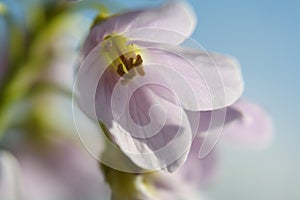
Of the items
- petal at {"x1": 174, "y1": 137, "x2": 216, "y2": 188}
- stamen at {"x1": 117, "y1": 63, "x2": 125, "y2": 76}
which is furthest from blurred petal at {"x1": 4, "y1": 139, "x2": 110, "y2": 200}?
stamen at {"x1": 117, "y1": 63, "x2": 125, "y2": 76}

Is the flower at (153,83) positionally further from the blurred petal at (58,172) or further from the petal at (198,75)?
the blurred petal at (58,172)

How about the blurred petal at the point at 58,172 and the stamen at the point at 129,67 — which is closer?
the stamen at the point at 129,67

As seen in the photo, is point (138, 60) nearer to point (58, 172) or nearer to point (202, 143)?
point (202, 143)

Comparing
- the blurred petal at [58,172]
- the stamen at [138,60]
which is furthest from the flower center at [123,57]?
the blurred petal at [58,172]

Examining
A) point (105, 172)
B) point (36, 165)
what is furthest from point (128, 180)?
point (36, 165)

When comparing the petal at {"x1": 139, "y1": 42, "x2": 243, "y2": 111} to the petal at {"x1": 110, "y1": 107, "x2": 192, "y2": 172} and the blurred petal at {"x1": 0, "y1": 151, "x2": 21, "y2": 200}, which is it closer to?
the petal at {"x1": 110, "y1": 107, "x2": 192, "y2": 172}

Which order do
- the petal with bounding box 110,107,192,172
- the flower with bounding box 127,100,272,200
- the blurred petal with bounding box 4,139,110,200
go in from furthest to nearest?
the blurred petal with bounding box 4,139,110,200 → the flower with bounding box 127,100,272,200 → the petal with bounding box 110,107,192,172

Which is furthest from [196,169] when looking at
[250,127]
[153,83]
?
[153,83]

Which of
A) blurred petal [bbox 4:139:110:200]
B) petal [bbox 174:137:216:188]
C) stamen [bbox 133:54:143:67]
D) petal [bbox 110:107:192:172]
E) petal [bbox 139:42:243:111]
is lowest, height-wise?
petal [bbox 110:107:192:172]
